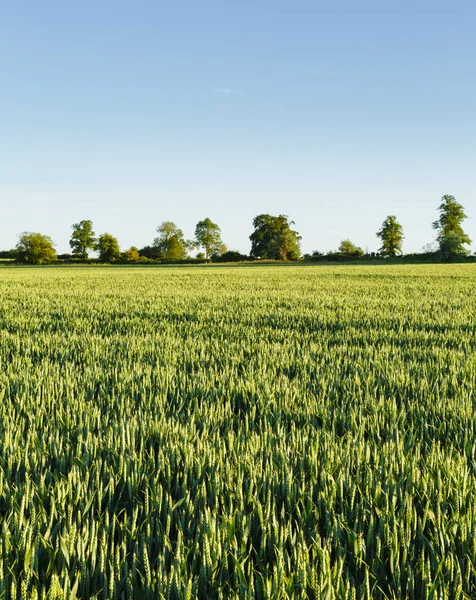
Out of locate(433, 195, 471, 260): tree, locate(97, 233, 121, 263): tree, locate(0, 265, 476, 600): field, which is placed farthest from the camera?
locate(97, 233, 121, 263): tree

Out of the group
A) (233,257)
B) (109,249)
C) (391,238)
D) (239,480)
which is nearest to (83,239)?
(109,249)

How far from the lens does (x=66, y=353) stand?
530cm

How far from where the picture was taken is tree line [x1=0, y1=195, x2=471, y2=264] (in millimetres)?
93000

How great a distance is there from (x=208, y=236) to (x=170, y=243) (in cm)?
1172

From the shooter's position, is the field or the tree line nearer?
Result: the field

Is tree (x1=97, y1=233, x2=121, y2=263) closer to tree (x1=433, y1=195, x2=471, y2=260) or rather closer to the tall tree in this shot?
the tall tree

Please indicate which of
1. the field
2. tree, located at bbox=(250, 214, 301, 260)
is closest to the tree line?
tree, located at bbox=(250, 214, 301, 260)

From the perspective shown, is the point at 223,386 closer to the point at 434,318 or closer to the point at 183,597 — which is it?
the point at 183,597

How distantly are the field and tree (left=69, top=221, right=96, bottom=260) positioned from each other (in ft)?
392

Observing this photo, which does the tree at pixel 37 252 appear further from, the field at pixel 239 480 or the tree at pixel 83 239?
the field at pixel 239 480

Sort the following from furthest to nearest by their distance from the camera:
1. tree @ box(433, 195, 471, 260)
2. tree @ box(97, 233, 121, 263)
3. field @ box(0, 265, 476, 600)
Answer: tree @ box(97, 233, 121, 263), tree @ box(433, 195, 471, 260), field @ box(0, 265, 476, 600)

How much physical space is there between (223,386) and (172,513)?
1.90 metres

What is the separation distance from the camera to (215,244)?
12569cm

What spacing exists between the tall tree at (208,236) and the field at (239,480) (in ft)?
398
